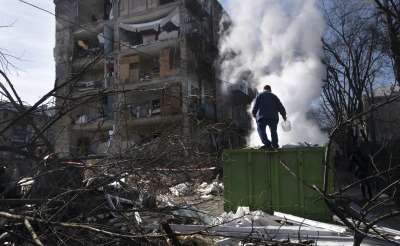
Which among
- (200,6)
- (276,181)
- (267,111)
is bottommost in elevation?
(276,181)

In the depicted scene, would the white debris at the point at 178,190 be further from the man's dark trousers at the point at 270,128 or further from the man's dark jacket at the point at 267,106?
the man's dark jacket at the point at 267,106

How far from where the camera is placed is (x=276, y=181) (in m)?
6.80

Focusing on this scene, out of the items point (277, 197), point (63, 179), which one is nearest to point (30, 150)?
point (63, 179)

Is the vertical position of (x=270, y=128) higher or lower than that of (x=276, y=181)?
higher

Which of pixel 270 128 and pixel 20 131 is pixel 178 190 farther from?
pixel 270 128

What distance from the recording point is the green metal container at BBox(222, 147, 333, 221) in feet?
21.7

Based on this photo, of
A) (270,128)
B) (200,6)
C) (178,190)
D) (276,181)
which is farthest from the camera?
(200,6)

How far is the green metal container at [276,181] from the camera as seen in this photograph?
660 cm

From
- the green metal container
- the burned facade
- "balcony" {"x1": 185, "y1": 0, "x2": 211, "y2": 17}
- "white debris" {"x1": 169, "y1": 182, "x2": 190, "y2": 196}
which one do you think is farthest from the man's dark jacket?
"balcony" {"x1": 185, "y1": 0, "x2": 211, "y2": 17}

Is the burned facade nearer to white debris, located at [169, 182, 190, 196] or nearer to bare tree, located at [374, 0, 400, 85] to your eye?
white debris, located at [169, 182, 190, 196]

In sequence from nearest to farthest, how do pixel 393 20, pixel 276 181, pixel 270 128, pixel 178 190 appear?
1. pixel 178 190
2. pixel 276 181
3. pixel 270 128
4. pixel 393 20

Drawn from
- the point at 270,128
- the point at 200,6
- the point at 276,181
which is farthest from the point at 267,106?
the point at 200,6

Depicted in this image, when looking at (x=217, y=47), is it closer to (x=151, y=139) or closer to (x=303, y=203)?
(x=303, y=203)

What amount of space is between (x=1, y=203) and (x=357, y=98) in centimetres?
1735
